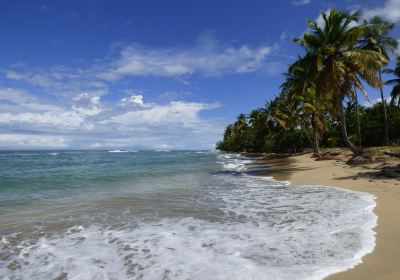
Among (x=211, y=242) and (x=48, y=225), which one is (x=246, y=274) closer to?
(x=211, y=242)

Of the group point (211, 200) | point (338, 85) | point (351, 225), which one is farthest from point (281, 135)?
point (351, 225)

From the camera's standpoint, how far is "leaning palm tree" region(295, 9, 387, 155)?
20188 mm

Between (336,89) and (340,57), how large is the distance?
202 centimetres

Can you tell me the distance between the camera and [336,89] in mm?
21344

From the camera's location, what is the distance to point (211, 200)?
11.6m

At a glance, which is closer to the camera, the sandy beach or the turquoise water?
the sandy beach

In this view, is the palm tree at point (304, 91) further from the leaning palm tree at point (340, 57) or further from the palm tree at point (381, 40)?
the palm tree at point (381, 40)

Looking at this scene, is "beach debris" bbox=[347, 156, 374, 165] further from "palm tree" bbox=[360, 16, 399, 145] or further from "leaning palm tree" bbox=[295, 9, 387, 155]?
"palm tree" bbox=[360, 16, 399, 145]

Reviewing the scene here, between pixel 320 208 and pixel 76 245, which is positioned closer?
pixel 76 245

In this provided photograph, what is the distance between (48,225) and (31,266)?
3095mm

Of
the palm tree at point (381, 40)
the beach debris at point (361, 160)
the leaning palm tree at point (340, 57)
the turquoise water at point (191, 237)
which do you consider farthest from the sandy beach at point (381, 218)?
the palm tree at point (381, 40)

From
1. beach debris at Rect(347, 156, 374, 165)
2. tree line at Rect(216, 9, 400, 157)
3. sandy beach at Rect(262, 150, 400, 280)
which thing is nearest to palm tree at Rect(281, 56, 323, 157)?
tree line at Rect(216, 9, 400, 157)

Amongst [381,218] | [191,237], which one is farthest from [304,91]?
[191,237]

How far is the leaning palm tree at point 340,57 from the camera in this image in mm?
20188
